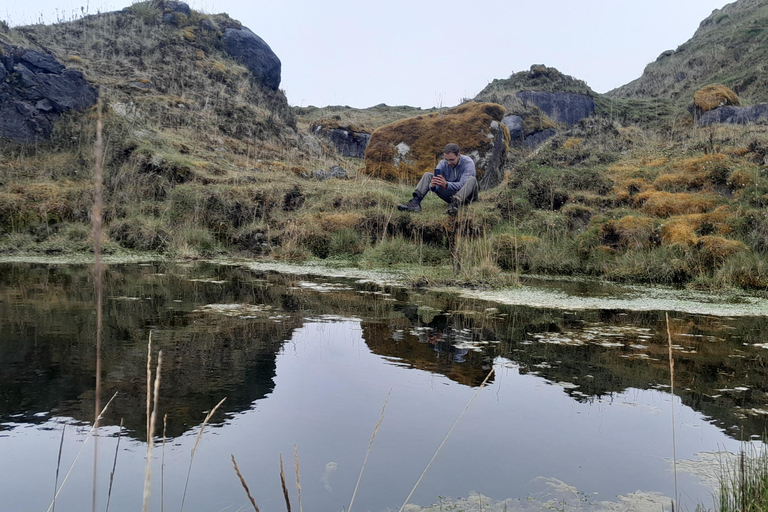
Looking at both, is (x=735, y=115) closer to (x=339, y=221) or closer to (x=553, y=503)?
(x=339, y=221)

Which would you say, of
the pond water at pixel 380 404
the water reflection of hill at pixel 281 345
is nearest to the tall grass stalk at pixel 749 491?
the pond water at pixel 380 404

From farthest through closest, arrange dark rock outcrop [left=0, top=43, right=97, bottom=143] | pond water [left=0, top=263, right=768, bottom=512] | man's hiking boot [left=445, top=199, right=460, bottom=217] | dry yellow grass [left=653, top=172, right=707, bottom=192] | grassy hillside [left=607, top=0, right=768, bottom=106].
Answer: grassy hillside [left=607, top=0, right=768, bottom=106] → dark rock outcrop [left=0, top=43, right=97, bottom=143] → dry yellow grass [left=653, top=172, right=707, bottom=192] → man's hiking boot [left=445, top=199, right=460, bottom=217] → pond water [left=0, top=263, right=768, bottom=512]

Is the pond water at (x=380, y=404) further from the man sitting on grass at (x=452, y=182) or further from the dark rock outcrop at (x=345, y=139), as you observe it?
the dark rock outcrop at (x=345, y=139)

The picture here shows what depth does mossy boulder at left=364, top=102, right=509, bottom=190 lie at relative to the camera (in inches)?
594

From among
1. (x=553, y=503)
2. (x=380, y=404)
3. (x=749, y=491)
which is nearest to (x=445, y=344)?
(x=380, y=404)

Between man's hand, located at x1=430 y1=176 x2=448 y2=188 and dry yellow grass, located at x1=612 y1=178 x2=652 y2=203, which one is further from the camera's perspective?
dry yellow grass, located at x1=612 y1=178 x2=652 y2=203

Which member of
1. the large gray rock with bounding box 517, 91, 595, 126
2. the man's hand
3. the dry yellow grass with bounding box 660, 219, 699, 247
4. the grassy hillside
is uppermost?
the grassy hillside

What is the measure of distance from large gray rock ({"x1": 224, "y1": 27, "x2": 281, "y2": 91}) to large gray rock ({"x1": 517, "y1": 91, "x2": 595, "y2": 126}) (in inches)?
483

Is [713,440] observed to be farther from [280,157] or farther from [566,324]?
[280,157]

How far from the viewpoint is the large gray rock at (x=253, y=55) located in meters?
26.9

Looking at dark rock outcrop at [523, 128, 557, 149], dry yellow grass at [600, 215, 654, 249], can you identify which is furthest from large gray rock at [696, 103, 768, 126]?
dry yellow grass at [600, 215, 654, 249]

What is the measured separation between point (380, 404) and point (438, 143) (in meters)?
12.8

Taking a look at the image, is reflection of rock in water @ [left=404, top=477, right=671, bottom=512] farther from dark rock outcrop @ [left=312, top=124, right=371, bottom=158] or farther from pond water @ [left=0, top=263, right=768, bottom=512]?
dark rock outcrop @ [left=312, top=124, right=371, bottom=158]

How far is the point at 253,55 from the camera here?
2723cm
